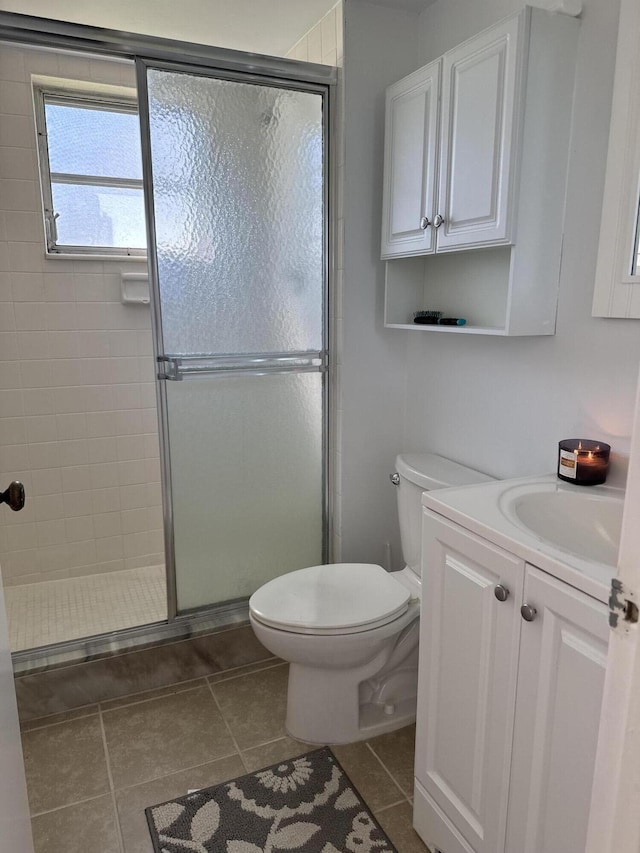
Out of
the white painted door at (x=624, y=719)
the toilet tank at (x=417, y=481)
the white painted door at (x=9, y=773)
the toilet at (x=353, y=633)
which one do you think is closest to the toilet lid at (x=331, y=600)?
the toilet at (x=353, y=633)

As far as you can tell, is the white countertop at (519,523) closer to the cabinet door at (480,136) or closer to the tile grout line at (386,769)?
the cabinet door at (480,136)

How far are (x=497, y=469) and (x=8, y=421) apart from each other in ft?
6.87

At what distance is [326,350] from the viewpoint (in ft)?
7.67

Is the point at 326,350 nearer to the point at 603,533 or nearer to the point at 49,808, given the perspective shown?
the point at 603,533

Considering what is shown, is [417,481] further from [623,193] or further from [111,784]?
[111,784]

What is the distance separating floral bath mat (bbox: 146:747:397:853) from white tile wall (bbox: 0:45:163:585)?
4.90 ft

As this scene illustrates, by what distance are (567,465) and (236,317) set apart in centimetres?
121

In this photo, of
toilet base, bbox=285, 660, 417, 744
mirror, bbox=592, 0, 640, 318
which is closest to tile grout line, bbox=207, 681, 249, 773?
toilet base, bbox=285, 660, 417, 744

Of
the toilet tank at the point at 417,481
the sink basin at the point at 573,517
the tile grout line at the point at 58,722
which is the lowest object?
the tile grout line at the point at 58,722

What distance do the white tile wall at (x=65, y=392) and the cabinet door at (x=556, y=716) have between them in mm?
2165

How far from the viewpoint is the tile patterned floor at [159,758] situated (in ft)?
5.43

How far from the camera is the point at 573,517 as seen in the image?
149 centimetres

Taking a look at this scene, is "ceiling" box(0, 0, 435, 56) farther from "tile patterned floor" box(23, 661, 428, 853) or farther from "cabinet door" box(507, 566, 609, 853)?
"tile patterned floor" box(23, 661, 428, 853)

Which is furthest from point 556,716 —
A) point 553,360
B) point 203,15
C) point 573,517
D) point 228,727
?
point 203,15
